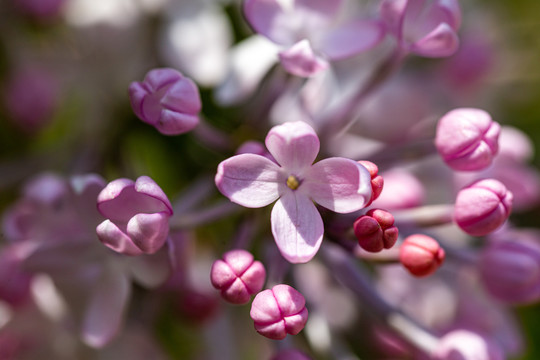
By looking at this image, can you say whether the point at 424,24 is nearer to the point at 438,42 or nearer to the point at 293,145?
the point at 438,42

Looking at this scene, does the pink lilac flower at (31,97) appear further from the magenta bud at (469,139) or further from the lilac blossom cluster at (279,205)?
the magenta bud at (469,139)

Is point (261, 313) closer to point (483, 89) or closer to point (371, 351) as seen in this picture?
point (371, 351)

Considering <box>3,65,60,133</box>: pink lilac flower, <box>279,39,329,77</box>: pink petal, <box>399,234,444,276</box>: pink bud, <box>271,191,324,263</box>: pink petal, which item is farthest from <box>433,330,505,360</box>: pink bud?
<box>3,65,60,133</box>: pink lilac flower

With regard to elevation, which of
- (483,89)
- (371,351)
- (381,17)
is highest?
(381,17)

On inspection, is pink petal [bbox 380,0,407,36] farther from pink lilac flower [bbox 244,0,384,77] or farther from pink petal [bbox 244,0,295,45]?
pink petal [bbox 244,0,295,45]

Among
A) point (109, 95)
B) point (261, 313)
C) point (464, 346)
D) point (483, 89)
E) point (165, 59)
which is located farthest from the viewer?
point (483, 89)

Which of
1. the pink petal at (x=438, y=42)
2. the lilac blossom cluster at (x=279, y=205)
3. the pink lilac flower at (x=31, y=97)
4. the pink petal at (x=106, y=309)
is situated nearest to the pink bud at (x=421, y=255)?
the lilac blossom cluster at (x=279, y=205)

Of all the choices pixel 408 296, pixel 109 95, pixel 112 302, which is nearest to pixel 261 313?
pixel 112 302
